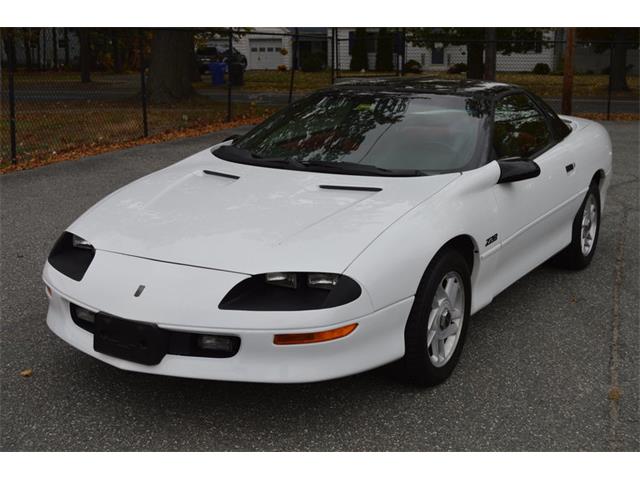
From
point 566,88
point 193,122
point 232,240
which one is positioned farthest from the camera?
point 193,122

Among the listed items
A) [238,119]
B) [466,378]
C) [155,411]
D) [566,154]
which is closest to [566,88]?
[238,119]

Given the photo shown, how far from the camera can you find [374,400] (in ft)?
12.4

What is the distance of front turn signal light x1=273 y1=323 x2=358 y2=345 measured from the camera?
128 inches

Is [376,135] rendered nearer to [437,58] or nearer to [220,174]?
[220,174]

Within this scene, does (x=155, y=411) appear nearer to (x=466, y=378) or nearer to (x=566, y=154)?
(x=466, y=378)

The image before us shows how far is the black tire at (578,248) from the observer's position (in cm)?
574

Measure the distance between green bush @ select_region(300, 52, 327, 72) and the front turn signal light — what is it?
33.1 meters

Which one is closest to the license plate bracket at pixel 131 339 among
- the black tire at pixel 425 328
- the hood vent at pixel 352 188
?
the black tire at pixel 425 328

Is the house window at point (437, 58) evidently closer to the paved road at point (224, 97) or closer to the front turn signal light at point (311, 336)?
the paved road at point (224, 97)

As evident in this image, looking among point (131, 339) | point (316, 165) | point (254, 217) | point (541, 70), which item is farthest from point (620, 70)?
point (131, 339)

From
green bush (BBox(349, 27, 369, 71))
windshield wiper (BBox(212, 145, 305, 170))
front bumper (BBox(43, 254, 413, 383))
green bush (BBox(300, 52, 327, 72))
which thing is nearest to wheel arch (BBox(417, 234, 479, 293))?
front bumper (BBox(43, 254, 413, 383))

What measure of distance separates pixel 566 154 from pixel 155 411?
3378 millimetres

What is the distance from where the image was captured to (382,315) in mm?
3424

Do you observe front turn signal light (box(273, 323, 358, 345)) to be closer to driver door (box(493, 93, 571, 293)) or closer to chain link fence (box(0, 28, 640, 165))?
driver door (box(493, 93, 571, 293))
